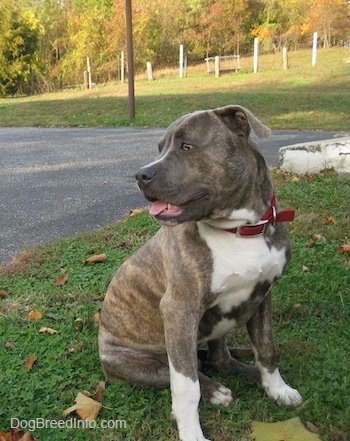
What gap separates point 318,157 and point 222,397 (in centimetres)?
517

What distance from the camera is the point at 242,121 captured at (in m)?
2.66

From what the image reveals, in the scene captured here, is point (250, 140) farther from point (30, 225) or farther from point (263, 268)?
point (30, 225)

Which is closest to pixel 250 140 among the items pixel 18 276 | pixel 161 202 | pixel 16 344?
pixel 161 202

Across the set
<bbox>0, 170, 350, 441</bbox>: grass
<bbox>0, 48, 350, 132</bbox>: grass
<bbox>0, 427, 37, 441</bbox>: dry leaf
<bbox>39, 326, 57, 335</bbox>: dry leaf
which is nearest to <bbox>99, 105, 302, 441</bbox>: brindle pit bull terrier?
<bbox>0, 170, 350, 441</bbox>: grass

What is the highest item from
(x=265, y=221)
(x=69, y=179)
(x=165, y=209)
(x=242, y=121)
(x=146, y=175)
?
(x=242, y=121)

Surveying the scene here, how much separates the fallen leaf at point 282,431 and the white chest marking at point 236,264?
579 millimetres

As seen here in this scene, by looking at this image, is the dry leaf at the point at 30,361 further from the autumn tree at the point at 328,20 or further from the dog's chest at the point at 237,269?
the autumn tree at the point at 328,20

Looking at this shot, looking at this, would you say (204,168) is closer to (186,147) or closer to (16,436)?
(186,147)

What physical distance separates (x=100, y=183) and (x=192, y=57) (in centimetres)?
3775

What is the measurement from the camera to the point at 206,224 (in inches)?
107

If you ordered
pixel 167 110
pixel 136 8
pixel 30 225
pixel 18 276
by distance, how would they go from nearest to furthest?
1. pixel 18 276
2. pixel 30 225
3. pixel 167 110
4. pixel 136 8

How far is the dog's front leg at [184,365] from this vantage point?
2.61 metres

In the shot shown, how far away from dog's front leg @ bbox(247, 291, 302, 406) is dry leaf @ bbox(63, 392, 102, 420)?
2.92 feet

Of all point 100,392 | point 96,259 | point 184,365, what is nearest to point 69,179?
point 96,259
